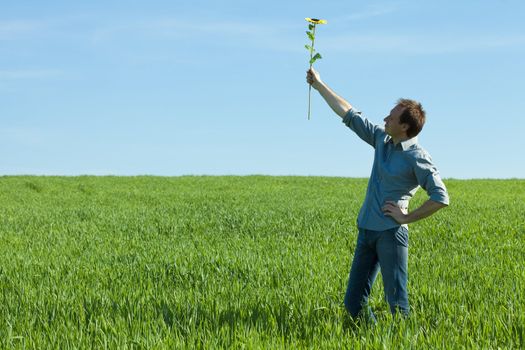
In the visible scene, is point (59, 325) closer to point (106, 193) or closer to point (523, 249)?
point (523, 249)

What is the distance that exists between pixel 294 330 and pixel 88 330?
6.01 feet

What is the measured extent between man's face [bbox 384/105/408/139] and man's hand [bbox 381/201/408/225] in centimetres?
59

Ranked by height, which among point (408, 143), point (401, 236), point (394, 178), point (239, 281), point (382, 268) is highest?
point (408, 143)

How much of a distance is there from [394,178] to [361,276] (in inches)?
40.4

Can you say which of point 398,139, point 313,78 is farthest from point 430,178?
point 313,78

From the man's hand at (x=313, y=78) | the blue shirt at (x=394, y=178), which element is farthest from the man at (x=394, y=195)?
the man's hand at (x=313, y=78)

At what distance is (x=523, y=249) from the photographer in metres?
11.0

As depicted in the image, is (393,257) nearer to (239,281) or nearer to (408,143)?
(408,143)

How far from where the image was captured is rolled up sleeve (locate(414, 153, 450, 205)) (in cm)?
501

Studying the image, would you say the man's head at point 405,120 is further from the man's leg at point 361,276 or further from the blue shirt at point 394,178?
the man's leg at point 361,276

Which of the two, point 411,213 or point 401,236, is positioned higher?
point 411,213

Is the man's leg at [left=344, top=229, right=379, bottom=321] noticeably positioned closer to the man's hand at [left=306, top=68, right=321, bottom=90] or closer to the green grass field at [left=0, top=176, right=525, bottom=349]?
the green grass field at [left=0, top=176, right=525, bottom=349]

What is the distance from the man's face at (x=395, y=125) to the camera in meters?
5.21

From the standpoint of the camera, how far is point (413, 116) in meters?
5.16
